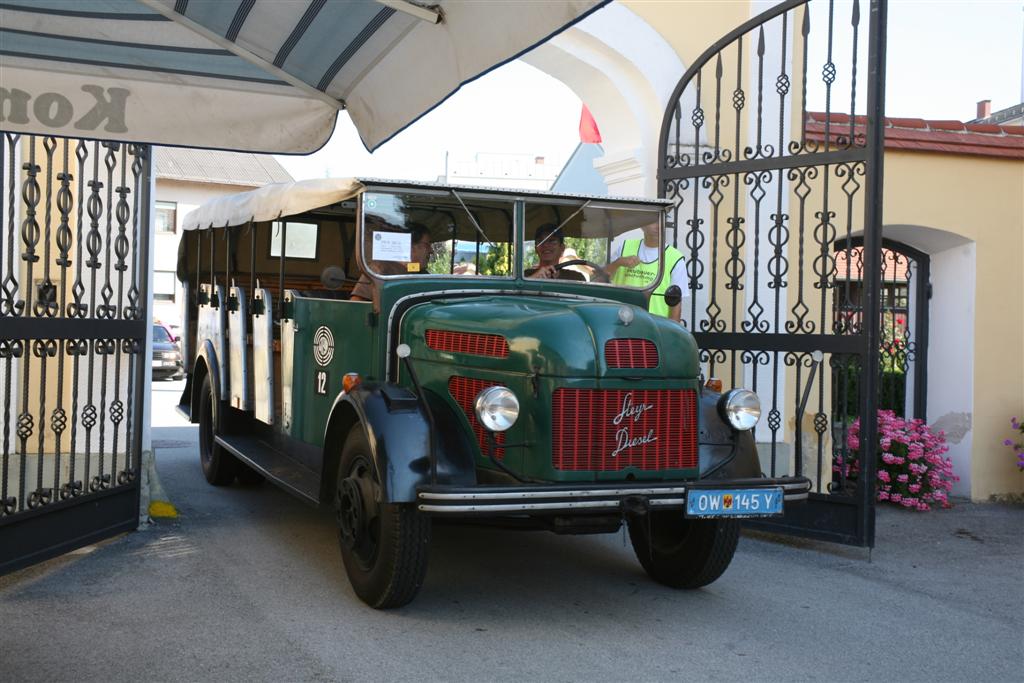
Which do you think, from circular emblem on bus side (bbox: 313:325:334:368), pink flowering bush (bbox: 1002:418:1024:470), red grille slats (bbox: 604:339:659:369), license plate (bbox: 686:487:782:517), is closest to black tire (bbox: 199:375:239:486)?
circular emblem on bus side (bbox: 313:325:334:368)

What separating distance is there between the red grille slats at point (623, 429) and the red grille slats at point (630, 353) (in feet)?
0.40

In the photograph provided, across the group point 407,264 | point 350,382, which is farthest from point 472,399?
point 407,264

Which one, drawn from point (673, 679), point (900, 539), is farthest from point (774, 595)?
point (900, 539)

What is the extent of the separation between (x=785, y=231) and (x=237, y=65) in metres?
4.71

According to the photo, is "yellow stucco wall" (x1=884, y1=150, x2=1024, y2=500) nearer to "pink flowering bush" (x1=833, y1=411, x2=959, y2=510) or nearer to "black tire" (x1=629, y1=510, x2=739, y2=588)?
"pink flowering bush" (x1=833, y1=411, x2=959, y2=510)

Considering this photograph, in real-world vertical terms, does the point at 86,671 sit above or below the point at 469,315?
below

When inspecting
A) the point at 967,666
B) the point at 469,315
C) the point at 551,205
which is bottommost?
the point at 967,666

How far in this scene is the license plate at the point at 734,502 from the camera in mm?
4539

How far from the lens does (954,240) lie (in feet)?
28.4

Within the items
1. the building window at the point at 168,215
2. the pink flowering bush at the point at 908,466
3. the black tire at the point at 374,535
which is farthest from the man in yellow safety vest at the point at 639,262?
the building window at the point at 168,215

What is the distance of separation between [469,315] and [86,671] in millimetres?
2276

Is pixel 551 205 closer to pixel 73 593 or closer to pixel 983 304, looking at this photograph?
pixel 73 593

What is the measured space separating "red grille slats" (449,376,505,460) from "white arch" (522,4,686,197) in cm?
367

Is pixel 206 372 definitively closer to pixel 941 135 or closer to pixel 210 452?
pixel 210 452
